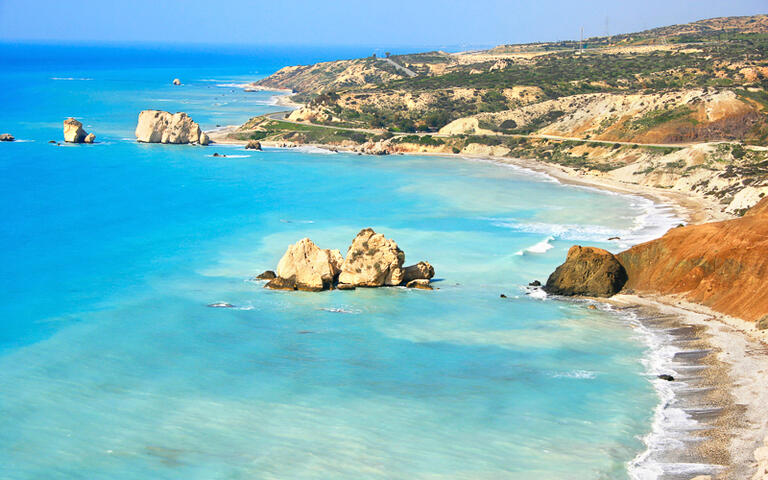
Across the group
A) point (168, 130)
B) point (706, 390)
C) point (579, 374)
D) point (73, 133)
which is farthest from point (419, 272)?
point (73, 133)

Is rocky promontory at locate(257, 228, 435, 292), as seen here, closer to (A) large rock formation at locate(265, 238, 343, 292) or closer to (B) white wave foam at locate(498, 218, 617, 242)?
(A) large rock formation at locate(265, 238, 343, 292)

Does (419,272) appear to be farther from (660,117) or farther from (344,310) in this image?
(660,117)

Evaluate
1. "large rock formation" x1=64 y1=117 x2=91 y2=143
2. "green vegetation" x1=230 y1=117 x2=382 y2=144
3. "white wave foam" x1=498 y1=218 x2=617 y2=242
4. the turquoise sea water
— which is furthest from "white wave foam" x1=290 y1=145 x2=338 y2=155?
"white wave foam" x1=498 y1=218 x2=617 y2=242

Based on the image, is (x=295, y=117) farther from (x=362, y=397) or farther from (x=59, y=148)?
(x=362, y=397)

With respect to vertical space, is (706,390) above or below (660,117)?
below

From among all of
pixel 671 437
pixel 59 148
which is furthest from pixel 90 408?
pixel 59 148

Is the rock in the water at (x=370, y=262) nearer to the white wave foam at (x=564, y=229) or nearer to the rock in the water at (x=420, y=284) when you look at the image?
the rock in the water at (x=420, y=284)
